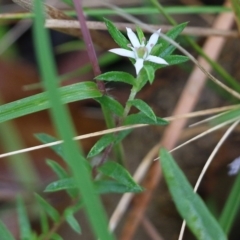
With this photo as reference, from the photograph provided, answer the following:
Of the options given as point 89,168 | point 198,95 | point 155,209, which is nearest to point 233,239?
point 155,209

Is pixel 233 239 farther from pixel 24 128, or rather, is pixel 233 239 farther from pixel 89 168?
pixel 24 128

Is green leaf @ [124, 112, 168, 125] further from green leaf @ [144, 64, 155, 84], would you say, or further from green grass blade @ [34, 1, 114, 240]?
green grass blade @ [34, 1, 114, 240]

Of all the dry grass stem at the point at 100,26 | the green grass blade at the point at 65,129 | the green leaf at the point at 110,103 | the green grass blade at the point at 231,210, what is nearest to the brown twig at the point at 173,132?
the dry grass stem at the point at 100,26

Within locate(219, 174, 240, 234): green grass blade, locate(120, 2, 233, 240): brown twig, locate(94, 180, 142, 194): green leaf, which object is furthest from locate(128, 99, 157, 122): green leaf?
locate(120, 2, 233, 240): brown twig

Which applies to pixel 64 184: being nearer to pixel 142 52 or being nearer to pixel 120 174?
pixel 120 174

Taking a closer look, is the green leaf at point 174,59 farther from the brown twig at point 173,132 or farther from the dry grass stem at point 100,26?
the brown twig at point 173,132
